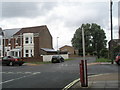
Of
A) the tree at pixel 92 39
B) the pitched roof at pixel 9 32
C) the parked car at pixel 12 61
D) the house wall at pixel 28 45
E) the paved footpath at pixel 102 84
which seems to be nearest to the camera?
the paved footpath at pixel 102 84

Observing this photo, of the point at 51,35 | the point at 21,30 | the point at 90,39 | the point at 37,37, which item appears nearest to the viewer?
the point at 37,37

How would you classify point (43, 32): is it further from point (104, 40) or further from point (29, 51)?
point (104, 40)

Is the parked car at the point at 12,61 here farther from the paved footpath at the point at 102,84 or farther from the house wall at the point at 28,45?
the paved footpath at the point at 102,84

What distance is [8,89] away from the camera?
9.15m

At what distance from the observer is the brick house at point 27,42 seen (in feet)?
149

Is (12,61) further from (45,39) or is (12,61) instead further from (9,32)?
(9,32)

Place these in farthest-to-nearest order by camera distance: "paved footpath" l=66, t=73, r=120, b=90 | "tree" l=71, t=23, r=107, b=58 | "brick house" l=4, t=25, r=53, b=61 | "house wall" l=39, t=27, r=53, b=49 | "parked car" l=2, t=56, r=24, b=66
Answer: "tree" l=71, t=23, r=107, b=58 < "house wall" l=39, t=27, r=53, b=49 < "brick house" l=4, t=25, r=53, b=61 < "parked car" l=2, t=56, r=24, b=66 < "paved footpath" l=66, t=73, r=120, b=90

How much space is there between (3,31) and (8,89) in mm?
44287

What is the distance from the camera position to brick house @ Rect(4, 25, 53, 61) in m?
45.3

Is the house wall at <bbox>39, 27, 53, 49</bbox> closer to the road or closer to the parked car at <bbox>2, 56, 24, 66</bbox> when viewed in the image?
the parked car at <bbox>2, 56, 24, 66</bbox>

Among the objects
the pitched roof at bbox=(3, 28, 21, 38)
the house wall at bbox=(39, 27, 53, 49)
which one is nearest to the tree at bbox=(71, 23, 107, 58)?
the house wall at bbox=(39, 27, 53, 49)

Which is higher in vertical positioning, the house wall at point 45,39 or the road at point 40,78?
the house wall at point 45,39

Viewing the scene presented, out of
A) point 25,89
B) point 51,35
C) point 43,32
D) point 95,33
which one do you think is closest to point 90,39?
point 95,33

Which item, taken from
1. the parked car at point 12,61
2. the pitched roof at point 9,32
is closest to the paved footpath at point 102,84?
the parked car at point 12,61
